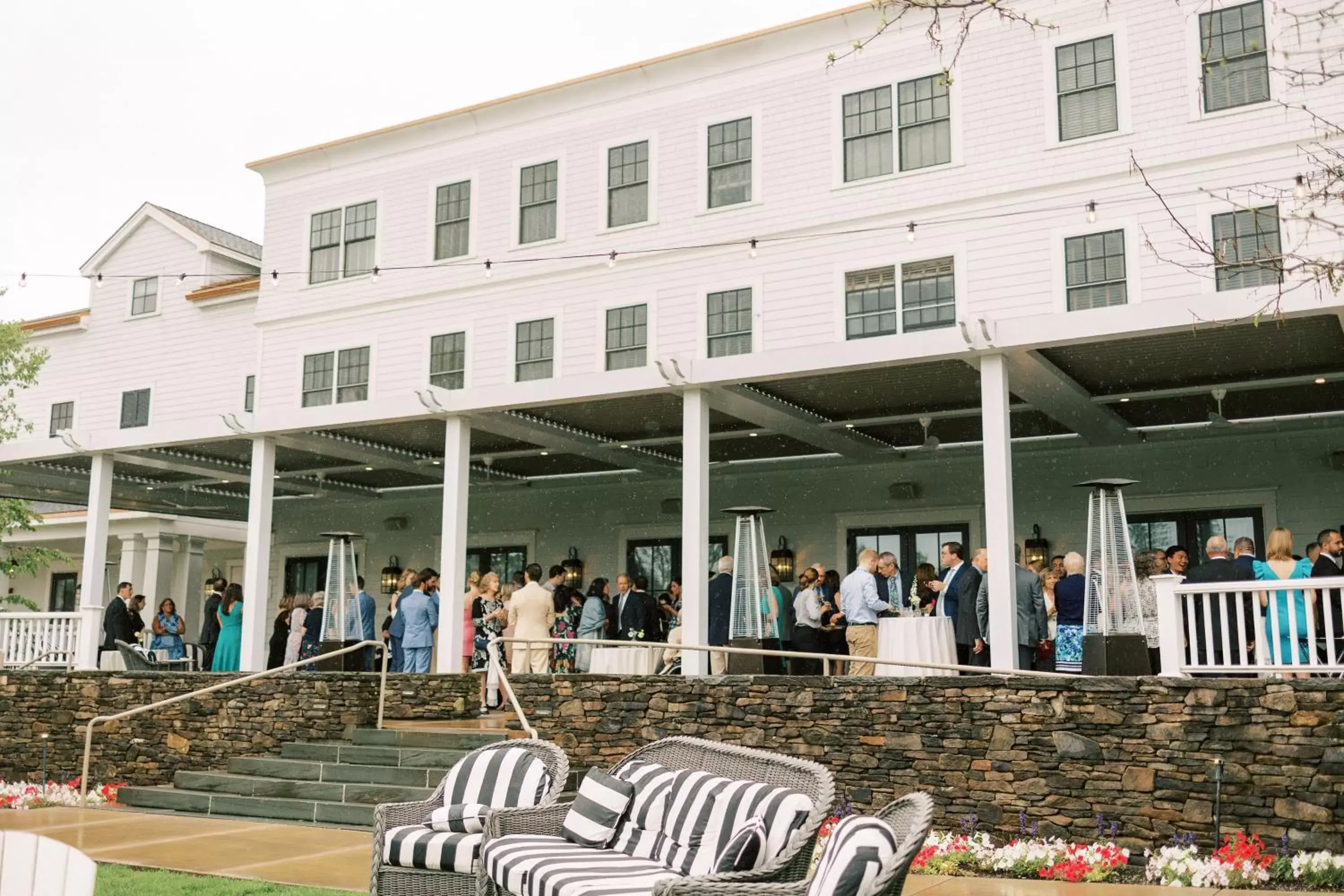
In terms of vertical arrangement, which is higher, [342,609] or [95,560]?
[95,560]

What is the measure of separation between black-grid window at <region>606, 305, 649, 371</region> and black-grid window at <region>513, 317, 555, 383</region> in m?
0.94

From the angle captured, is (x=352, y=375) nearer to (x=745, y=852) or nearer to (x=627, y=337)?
(x=627, y=337)

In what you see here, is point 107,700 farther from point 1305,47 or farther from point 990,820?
point 1305,47

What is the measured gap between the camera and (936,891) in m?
7.54

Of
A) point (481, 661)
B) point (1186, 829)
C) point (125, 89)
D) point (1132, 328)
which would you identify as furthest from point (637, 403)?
point (125, 89)

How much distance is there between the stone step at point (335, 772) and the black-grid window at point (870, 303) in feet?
26.6

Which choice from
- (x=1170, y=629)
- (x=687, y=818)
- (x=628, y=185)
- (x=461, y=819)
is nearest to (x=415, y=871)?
(x=461, y=819)

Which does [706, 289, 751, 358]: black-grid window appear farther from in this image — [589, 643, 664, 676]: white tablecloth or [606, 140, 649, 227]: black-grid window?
[589, 643, 664, 676]: white tablecloth

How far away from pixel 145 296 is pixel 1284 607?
69.6ft

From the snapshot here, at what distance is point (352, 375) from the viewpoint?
20.0 meters

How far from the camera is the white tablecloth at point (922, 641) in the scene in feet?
35.0

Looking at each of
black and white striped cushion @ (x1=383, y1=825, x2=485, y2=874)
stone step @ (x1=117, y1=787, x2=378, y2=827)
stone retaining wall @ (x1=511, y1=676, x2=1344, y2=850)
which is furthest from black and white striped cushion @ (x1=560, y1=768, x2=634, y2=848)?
stone step @ (x1=117, y1=787, x2=378, y2=827)

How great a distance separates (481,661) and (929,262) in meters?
7.68

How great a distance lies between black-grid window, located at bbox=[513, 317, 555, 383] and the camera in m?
18.4
